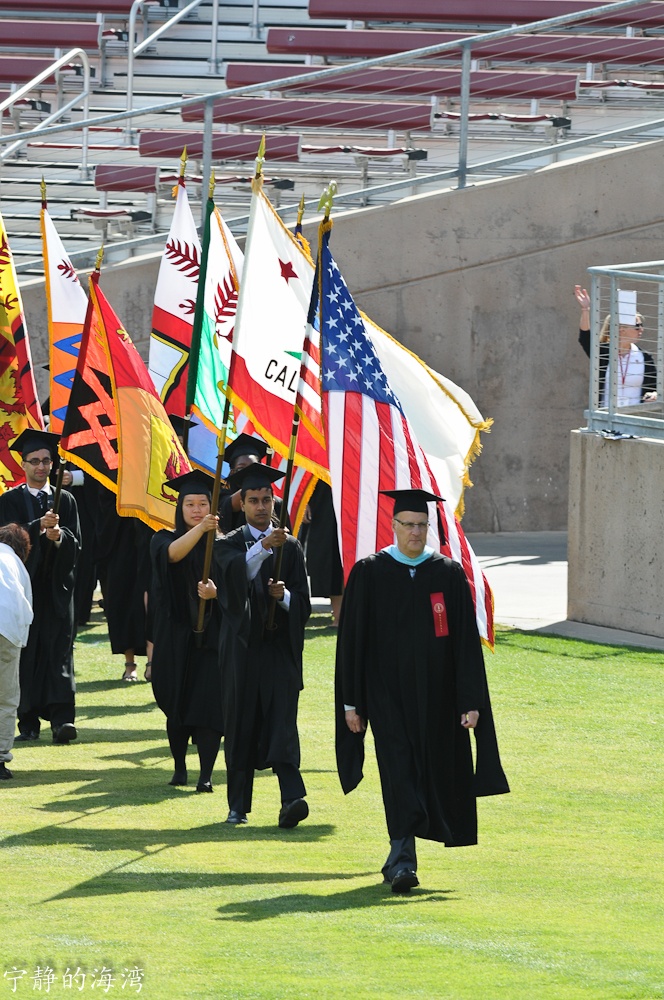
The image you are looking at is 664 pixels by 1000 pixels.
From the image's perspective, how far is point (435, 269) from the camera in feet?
59.1

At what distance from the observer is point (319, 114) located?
1972 cm

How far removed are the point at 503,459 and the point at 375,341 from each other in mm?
7454

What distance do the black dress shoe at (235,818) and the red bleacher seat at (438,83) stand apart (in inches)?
466

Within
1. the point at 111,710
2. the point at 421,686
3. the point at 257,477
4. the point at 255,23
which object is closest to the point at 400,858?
the point at 421,686

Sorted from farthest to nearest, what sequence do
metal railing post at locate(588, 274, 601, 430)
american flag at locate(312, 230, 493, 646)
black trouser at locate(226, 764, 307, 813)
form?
metal railing post at locate(588, 274, 601, 430), american flag at locate(312, 230, 493, 646), black trouser at locate(226, 764, 307, 813)

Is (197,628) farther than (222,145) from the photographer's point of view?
No

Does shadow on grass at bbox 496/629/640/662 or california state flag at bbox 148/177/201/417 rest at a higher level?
california state flag at bbox 148/177/201/417

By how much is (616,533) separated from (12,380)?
500 centimetres

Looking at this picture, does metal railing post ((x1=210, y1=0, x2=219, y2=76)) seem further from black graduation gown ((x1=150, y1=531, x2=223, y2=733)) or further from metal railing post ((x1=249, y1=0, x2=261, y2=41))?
black graduation gown ((x1=150, y1=531, x2=223, y2=733))

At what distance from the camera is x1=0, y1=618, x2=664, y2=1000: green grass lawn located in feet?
20.2

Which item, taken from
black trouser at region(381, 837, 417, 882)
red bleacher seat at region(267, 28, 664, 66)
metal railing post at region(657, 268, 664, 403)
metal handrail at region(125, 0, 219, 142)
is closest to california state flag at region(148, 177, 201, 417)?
metal railing post at region(657, 268, 664, 403)

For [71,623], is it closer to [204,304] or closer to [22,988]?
[204,304]

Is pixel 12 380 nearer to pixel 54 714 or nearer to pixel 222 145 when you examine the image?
pixel 54 714

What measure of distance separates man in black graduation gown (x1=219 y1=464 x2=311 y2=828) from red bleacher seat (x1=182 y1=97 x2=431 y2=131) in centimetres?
1061
